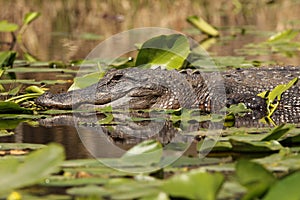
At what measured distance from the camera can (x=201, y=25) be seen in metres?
11.7

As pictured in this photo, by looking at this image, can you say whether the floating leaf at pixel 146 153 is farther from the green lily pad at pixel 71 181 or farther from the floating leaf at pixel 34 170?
the floating leaf at pixel 34 170

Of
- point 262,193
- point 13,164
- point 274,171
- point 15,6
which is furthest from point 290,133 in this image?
point 15,6

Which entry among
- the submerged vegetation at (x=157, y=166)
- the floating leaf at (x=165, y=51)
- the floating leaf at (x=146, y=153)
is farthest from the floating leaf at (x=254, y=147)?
the floating leaf at (x=165, y=51)

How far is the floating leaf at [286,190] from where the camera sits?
3.29 metres

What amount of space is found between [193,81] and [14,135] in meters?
2.43

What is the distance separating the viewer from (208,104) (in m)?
Result: 7.37

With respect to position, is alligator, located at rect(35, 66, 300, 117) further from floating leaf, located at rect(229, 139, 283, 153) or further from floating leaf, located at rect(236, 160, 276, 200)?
floating leaf, located at rect(236, 160, 276, 200)

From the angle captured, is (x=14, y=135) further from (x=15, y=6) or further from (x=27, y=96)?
(x=15, y=6)

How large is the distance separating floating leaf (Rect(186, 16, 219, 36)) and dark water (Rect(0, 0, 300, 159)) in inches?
8.5

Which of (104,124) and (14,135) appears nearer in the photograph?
(14,135)

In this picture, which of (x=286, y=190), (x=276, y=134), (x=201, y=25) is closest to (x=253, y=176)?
(x=286, y=190)

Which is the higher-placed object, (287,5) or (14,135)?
(287,5)

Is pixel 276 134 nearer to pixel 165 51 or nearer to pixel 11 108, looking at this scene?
pixel 11 108

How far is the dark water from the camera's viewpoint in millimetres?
11500
